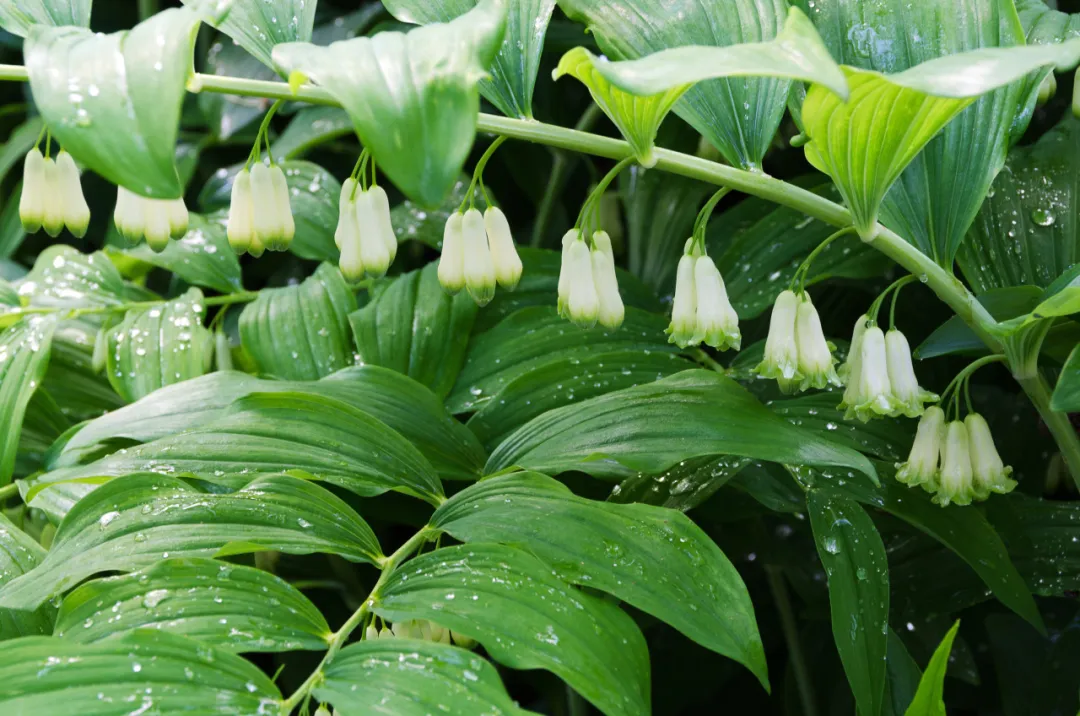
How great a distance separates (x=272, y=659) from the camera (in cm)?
167

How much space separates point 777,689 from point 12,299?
1.31m

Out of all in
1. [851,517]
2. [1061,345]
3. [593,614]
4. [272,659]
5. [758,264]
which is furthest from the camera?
[272,659]

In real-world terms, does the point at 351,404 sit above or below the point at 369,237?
below

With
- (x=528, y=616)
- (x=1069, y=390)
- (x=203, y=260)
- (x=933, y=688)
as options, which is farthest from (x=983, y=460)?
(x=203, y=260)

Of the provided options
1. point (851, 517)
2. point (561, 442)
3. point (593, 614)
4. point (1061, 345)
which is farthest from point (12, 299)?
point (1061, 345)

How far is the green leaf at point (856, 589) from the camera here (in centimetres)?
82

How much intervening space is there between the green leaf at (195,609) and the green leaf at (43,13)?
489 millimetres

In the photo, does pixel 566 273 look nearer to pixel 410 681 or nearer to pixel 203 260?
pixel 410 681

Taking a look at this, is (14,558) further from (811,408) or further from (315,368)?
→ (811,408)

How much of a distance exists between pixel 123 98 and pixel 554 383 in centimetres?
61

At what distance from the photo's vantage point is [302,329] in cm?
128

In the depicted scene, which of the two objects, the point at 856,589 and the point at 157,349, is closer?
the point at 856,589

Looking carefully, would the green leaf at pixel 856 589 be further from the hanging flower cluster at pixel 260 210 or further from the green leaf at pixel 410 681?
the hanging flower cluster at pixel 260 210

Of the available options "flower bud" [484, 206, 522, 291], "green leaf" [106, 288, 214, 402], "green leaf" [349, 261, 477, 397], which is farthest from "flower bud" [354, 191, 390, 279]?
"green leaf" [106, 288, 214, 402]
